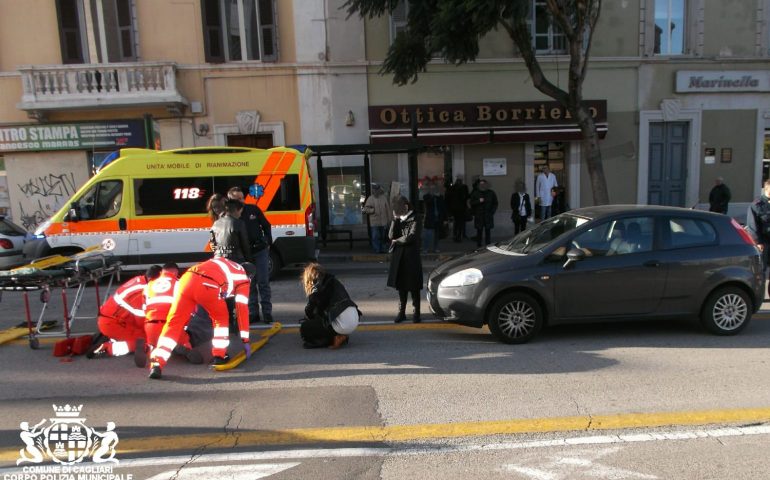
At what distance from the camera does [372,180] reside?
53.5 feet

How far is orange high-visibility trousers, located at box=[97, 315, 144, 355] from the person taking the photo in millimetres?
5258

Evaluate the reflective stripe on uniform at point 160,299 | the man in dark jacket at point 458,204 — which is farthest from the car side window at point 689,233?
the man in dark jacket at point 458,204

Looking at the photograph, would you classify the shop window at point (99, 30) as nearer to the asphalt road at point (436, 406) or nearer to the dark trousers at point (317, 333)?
the asphalt road at point (436, 406)

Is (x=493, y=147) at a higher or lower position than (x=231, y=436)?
higher

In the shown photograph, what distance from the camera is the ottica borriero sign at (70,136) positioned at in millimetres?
14945

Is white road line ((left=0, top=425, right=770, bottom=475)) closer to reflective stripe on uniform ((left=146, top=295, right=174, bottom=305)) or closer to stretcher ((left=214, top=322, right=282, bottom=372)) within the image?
stretcher ((left=214, top=322, right=282, bottom=372))

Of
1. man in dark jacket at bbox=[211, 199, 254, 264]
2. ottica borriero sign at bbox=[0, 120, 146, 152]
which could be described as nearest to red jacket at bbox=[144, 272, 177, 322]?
man in dark jacket at bbox=[211, 199, 254, 264]

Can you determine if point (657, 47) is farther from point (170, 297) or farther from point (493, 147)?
point (170, 297)

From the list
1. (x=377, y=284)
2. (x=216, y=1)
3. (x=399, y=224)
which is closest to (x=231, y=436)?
(x=399, y=224)

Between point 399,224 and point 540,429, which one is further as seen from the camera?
point 399,224

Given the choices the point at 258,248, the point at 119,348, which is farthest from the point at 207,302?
the point at 258,248

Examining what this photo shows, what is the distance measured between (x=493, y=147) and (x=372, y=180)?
409cm

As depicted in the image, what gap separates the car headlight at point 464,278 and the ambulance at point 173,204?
465 centimetres

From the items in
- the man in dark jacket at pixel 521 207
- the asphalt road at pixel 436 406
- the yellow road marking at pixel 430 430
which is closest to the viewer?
the asphalt road at pixel 436 406
